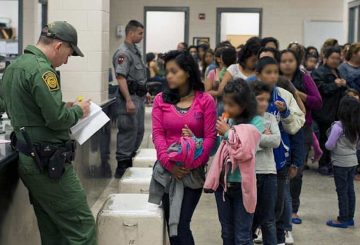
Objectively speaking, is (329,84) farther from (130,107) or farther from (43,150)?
(43,150)

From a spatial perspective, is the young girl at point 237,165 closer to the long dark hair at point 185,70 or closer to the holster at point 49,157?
the long dark hair at point 185,70

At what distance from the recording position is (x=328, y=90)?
278 inches

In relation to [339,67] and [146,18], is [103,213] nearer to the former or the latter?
[339,67]

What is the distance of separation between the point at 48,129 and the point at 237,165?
1106 millimetres

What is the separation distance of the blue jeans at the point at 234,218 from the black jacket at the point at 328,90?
390 centimetres

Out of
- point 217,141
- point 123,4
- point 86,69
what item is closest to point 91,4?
point 86,69

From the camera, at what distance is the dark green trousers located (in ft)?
10.3

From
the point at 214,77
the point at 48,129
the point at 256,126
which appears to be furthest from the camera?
the point at 214,77

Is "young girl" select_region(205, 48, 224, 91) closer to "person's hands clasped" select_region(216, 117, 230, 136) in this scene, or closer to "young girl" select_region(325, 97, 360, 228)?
"young girl" select_region(325, 97, 360, 228)

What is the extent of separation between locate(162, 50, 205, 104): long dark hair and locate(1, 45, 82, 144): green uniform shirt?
0.69 m

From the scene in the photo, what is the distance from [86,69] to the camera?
5.88 m

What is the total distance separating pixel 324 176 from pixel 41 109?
507 cm

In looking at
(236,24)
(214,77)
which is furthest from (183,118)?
(236,24)

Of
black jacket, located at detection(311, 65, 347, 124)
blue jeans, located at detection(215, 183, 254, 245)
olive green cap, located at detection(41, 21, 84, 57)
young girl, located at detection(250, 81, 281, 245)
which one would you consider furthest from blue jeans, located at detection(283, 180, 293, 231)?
black jacket, located at detection(311, 65, 347, 124)
